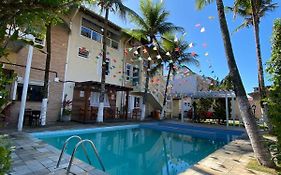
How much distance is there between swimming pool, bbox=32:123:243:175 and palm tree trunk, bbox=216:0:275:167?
269 cm

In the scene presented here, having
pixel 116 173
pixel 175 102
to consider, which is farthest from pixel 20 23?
pixel 175 102

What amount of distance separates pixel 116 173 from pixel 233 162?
3.84m

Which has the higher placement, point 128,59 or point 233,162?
point 128,59

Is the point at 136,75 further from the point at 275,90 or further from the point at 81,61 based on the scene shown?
the point at 275,90

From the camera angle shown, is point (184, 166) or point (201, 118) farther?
point (201, 118)

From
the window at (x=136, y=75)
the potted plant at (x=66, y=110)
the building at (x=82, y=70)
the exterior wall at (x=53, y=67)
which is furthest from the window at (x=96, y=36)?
the potted plant at (x=66, y=110)

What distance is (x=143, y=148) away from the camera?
10734 mm

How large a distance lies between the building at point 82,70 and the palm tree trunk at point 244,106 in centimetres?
Result: 867

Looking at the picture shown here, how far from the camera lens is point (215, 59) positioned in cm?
1488

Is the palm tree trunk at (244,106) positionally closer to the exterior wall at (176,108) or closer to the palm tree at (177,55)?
the palm tree at (177,55)

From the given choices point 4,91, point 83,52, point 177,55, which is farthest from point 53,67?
point 4,91

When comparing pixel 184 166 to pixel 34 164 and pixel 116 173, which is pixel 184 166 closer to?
pixel 116 173

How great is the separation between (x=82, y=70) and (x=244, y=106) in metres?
13.8

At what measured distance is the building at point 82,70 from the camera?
1403 cm
